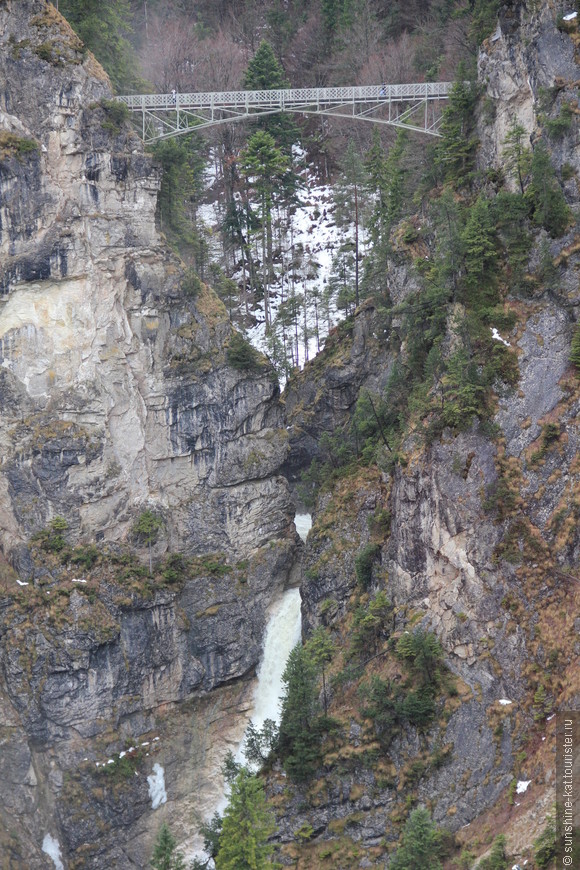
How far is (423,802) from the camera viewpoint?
36156 mm

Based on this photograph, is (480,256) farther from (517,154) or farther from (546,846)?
(546,846)

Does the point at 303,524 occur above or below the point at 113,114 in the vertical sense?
below

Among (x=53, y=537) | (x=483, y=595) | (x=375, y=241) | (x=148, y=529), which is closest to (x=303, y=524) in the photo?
(x=148, y=529)

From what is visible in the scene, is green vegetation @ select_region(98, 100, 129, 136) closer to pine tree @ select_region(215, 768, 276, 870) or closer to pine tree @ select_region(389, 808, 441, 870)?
pine tree @ select_region(215, 768, 276, 870)

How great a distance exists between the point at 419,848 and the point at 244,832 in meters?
5.22

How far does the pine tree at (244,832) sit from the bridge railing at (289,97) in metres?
28.1

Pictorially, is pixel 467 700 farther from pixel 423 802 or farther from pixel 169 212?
pixel 169 212

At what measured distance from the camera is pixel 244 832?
1314 inches

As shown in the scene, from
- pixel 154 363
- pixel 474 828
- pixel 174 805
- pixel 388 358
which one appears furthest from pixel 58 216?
pixel 474 828

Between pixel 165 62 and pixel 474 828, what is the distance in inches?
1690

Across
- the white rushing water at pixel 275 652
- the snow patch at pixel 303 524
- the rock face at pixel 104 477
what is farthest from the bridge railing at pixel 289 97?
the white rushing water at pixel 275 652

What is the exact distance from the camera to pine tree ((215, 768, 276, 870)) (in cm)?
3297

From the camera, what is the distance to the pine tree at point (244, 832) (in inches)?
1298

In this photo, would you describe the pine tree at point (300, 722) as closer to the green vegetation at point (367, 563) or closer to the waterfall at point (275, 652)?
the green vegetation at point (367, 563)
